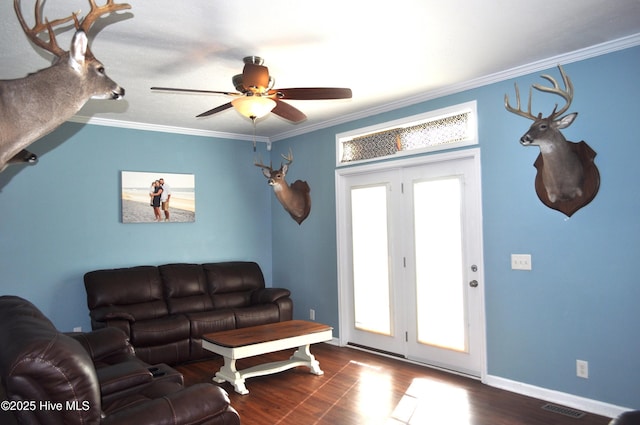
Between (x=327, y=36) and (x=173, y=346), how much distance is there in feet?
11.1

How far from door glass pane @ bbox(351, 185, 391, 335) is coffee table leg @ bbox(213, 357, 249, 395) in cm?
171

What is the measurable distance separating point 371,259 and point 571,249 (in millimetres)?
2107

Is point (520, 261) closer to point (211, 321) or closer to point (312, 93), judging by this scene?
point (312, 93)

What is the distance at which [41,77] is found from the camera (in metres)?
2.31

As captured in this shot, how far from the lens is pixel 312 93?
10.1ft

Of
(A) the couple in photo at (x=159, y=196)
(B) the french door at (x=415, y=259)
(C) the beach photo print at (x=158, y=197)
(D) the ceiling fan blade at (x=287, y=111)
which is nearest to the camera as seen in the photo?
(D) the ceiling fan blade at (x=287, y=111)

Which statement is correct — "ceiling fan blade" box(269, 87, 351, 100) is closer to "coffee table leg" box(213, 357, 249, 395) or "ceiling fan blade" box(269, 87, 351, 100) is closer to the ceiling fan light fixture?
the ceiling fan light fixture

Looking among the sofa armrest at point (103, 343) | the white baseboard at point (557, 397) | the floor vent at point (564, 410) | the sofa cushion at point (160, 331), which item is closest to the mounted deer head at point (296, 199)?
the sofa cushion at point (160, 331)

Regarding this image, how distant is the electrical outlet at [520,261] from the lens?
3.61 meters

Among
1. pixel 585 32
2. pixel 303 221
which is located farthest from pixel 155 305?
pixel 585 32

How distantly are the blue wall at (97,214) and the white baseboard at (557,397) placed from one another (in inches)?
141

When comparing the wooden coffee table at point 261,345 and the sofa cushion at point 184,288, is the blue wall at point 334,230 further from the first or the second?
the wooden coffee table at point 261,345

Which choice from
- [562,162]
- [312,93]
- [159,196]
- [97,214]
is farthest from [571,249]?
[97,214]

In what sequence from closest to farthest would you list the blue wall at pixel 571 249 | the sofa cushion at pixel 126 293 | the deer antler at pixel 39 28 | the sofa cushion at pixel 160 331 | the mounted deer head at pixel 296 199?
1. the deer antler at pixel 39 28
2. the blue wall at pixel 571 249
3. the sofa cushion at pixel 160 331
4. the sofa cushion at pixel 126 293
5. the mounted deer head at pixel 296 199
